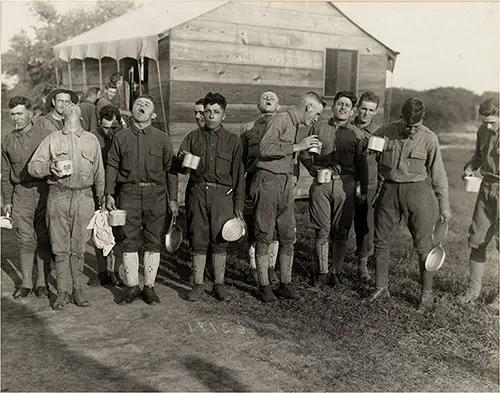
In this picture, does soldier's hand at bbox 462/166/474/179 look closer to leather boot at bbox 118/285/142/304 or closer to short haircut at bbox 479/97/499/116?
short haircut at bbox 479/97/499/116

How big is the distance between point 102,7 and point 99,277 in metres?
28.6

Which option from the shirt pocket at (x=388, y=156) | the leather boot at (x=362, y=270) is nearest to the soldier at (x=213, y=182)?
the shirt pocket at (x=388, y=156)

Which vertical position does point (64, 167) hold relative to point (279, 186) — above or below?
above

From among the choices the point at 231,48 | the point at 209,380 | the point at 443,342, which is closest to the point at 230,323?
the point at 209,380

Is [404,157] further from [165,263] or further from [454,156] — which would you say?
[454,156]

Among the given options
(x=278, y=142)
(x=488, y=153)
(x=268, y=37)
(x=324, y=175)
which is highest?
(x=268, y=37)

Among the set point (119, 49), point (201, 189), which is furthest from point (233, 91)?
point (201, 189)

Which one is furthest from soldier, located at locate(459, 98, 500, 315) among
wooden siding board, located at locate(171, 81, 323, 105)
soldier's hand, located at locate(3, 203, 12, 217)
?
wooden siding board, located at locate(171, 81, 323, 105)

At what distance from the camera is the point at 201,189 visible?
5625 mm

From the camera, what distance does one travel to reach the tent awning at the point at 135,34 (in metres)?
9.93

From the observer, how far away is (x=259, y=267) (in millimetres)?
5824

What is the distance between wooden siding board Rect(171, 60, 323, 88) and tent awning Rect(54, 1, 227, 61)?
A: 603 mm

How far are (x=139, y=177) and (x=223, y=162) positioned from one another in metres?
0.84

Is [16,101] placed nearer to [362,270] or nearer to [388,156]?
[388,156]
